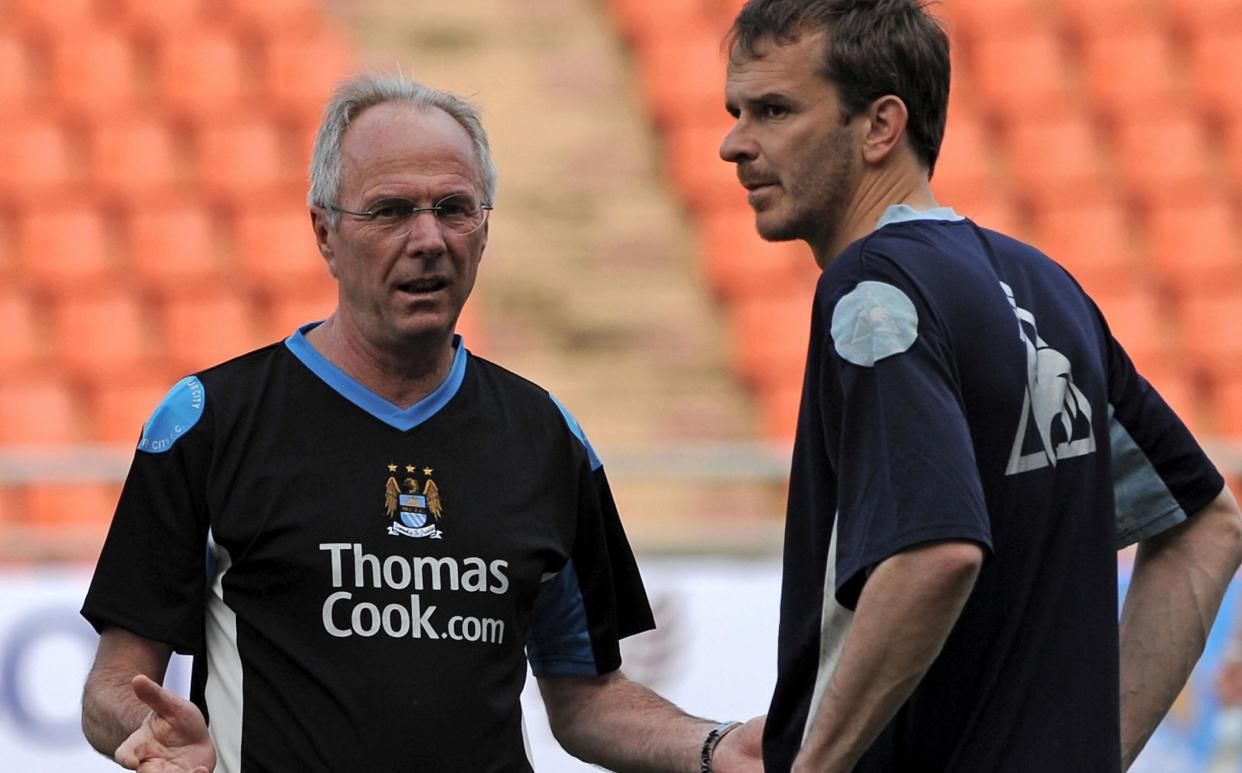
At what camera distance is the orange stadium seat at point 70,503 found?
708cm

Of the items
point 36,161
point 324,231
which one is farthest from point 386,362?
point 36,161

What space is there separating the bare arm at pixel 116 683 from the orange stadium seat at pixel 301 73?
6841 millimetres

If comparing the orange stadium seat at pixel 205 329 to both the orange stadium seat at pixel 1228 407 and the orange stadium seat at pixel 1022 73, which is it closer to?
the orange stadium seat at pixel 1022 73

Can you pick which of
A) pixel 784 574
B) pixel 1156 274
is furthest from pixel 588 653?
pixel 1156 274

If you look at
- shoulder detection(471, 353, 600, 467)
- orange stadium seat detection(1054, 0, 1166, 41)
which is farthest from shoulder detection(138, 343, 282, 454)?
orange stadium seat detection(1054, 0, 1166, 41)

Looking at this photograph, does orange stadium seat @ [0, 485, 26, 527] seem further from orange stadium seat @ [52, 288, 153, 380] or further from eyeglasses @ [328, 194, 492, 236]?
eyeglasses @ [328, 194, 492, 236]

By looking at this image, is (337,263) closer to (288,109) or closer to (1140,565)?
(1140,565)

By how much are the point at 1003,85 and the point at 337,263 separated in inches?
286

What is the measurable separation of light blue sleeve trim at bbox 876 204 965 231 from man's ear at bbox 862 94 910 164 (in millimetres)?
73

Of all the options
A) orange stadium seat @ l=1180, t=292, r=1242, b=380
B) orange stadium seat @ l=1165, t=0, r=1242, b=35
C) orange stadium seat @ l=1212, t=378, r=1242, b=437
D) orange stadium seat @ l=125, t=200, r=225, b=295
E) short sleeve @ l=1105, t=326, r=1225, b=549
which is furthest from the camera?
orange stadium seat @ l=1165, t=0, r=1242, b=35

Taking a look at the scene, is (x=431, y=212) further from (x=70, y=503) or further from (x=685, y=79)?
(x=685, y=79)

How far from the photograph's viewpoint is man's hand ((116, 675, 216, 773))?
98.4 inches

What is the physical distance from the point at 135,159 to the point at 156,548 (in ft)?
21.8

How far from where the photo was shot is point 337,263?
2.89 meters
